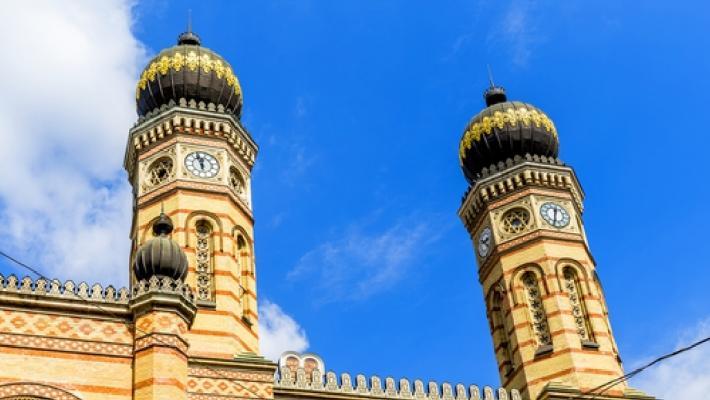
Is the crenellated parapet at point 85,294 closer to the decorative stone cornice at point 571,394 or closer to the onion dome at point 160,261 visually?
the onion dome at point 160,261

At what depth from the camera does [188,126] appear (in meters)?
21.9

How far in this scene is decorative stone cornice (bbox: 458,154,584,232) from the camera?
78.9 ft

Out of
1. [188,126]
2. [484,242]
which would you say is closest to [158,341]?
[188,126]

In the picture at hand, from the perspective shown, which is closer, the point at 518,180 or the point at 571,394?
the point at 571,394

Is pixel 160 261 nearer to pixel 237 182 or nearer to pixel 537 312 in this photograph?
pixel 237 182

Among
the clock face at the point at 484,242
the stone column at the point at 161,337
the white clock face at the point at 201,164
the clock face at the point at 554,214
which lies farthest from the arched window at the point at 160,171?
the clock face at the point at 554,214

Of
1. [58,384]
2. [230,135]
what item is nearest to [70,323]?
[58,384]

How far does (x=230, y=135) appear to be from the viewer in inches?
877

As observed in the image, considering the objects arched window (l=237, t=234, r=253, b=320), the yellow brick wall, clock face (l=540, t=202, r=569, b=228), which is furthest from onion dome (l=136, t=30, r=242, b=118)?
the yellow brick wall

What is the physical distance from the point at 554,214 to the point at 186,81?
9937 millimetres

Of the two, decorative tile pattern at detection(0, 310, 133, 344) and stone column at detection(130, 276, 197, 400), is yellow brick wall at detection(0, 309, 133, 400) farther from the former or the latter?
stone column at detection(130, 276, 197, 400)

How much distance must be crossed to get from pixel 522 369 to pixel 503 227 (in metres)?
3.83

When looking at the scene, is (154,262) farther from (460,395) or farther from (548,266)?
(548,266)

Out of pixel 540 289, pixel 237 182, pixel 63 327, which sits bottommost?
pixel 63 327
